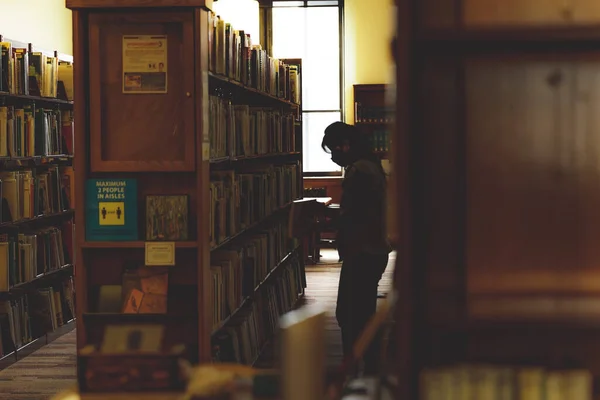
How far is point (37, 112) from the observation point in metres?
6.46

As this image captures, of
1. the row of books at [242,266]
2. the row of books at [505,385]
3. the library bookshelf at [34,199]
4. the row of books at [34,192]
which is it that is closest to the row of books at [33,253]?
the library bookshelf at [34,199]

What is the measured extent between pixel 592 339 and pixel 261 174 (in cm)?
419

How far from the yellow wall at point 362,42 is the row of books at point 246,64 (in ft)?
13.9

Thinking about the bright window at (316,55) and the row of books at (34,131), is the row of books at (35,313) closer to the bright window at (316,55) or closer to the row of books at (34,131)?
the row of books at (34,131)

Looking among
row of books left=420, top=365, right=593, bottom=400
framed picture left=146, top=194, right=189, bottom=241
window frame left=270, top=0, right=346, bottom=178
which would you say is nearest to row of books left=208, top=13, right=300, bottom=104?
framed picture left=146, top=194, right=189, bottom=241

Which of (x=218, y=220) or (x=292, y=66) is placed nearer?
(x=218, y=220)

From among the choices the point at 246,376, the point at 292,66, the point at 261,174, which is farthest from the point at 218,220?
the point at 292,66

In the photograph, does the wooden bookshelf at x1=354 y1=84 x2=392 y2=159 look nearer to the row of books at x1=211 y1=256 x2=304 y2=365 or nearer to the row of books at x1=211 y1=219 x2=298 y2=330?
the row of books at x1=211 y1=256 x2=304 y2=365

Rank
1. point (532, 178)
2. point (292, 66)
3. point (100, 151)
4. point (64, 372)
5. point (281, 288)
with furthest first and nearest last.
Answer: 1. point (292, 66)
2. point (281, 288)
3. point (64, 372)
4. point (100, 151)
5. point (532, 178)

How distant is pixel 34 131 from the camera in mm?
6422

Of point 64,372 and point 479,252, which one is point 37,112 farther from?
point 479,252

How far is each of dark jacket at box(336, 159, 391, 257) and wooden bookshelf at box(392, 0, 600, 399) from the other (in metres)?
2.87

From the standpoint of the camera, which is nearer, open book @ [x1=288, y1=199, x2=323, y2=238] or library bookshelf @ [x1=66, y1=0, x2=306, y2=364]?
library bookshelf @ [x1=66, y1=0, x2=306, y2=364]

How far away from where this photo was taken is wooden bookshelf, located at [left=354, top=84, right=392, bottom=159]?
12.3 metres
